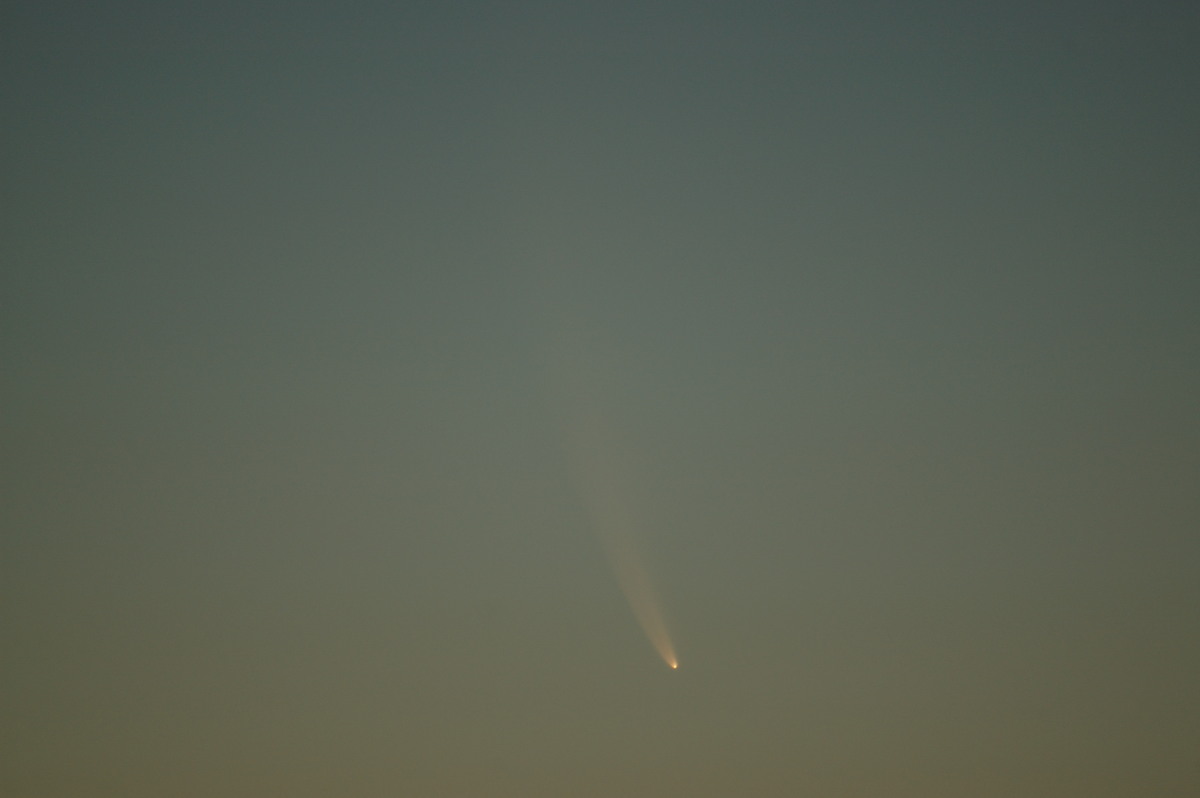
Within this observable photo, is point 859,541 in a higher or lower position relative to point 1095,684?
higher

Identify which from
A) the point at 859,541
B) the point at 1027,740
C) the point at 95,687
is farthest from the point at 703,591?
the point at 95,687

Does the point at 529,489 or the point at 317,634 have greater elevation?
the point at 529,489

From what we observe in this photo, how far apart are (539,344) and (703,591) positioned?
820mm

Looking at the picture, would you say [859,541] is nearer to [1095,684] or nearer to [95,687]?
[1095,684]

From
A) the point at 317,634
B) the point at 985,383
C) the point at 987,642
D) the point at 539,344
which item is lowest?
the point at 987,642

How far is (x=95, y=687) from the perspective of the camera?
7.63 ft

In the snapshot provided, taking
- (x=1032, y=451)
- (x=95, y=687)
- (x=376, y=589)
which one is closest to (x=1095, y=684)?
(x=1032, y=451)

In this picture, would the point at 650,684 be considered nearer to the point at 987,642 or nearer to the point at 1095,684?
the point at 987,642

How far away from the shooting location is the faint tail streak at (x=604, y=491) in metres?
2.38

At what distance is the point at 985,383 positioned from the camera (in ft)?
8.10

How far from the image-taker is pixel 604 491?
242cm

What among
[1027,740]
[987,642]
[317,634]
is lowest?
[1027,740]

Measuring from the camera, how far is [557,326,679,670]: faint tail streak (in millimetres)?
2375

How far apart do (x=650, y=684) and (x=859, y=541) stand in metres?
0.69
